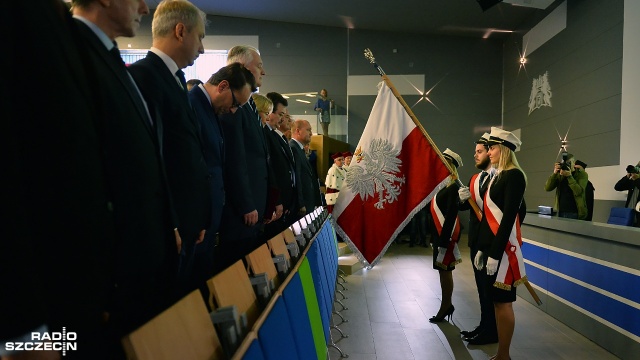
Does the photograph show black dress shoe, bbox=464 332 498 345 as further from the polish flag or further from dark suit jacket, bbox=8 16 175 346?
dark suit jacket, bbox=8 16 175 346

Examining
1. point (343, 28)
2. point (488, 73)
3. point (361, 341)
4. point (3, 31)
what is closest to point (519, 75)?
point (488, 73)

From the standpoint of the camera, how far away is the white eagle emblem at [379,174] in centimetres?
357

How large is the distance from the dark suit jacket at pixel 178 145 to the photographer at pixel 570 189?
17.4 ft

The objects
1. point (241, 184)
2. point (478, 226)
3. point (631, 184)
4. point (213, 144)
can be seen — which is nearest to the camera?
point (213, 144)

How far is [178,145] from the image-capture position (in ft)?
4.60

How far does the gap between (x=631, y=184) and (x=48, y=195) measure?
6330 mm

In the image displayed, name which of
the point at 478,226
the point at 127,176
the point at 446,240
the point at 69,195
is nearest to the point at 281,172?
the point at 478,226

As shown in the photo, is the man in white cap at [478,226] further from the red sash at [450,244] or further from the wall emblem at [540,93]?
the wall emblem at [540,93]

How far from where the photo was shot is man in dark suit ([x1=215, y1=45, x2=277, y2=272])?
2070mm

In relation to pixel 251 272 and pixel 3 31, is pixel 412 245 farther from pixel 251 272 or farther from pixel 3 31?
pixel 3 31

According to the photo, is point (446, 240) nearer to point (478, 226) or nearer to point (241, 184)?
point (478, 226)

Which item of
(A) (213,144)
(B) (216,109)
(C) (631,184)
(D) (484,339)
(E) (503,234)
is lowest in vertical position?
(D) (484,339)

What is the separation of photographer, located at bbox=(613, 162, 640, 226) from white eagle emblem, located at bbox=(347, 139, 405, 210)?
11.6ft

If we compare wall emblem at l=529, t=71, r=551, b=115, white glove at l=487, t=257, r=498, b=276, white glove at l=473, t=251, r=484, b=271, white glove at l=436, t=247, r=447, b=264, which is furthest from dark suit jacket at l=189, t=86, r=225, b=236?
wall emblem at l=529, t=71, r=551, b=115
